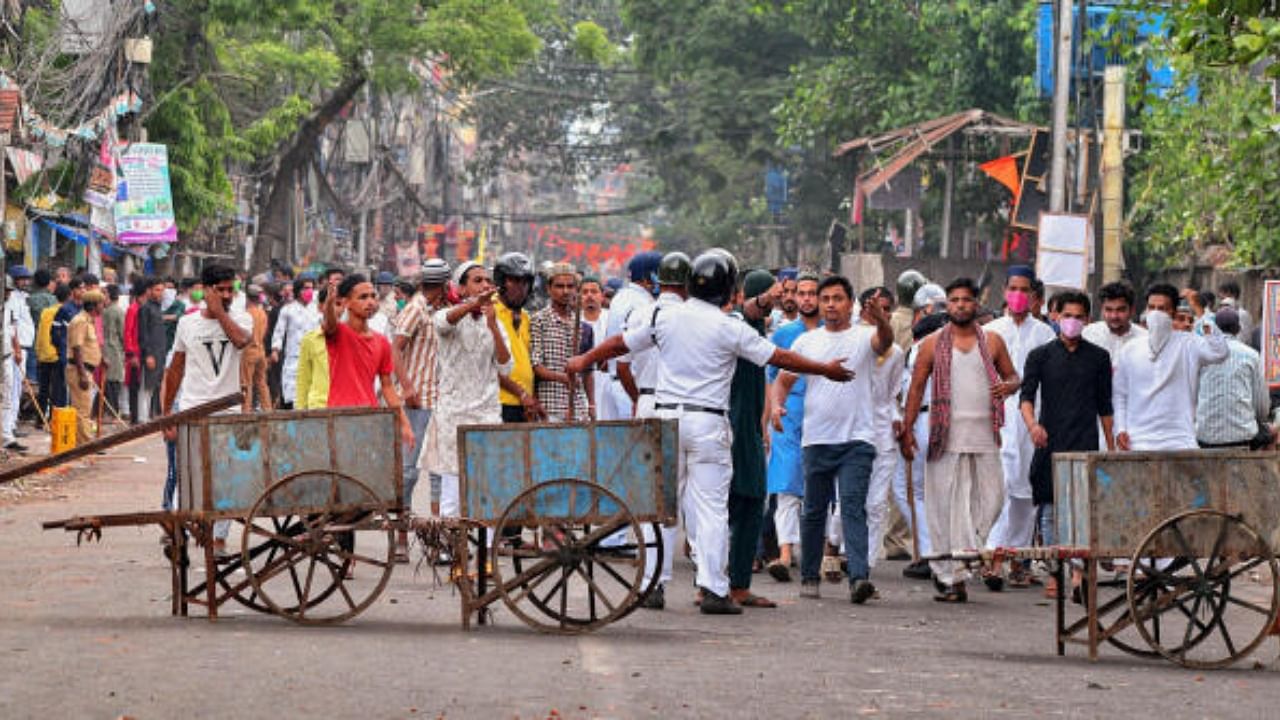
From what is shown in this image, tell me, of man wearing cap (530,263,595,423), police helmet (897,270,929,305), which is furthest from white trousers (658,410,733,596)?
police helmet (897,270,929,305)

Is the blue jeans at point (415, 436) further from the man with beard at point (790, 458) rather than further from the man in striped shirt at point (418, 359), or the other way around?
the man with beard at point (790, 458)

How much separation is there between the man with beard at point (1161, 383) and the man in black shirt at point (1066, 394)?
12cm

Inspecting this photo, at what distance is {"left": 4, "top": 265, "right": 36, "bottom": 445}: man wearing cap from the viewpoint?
21500 millimetres

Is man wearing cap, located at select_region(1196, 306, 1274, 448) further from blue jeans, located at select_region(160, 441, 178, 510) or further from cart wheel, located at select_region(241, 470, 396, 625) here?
blue jeans, located at select_region(160, 441, 178, 510)

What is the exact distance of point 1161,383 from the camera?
11.8 metres

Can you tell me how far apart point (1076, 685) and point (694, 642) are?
181cm

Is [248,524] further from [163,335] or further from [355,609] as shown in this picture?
[163,335]

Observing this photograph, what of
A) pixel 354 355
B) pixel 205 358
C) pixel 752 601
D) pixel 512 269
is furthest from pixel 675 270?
pixel 205 358

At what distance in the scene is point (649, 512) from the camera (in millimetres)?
9719

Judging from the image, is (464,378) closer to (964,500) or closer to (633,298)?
(633,298)

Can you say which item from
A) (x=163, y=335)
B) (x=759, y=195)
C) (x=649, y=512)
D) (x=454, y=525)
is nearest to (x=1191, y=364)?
(x=649, y=512)

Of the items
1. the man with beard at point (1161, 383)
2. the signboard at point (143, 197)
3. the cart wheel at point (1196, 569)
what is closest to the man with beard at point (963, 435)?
the man with beard at point (1161, 383)

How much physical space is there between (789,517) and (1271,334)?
6294mm

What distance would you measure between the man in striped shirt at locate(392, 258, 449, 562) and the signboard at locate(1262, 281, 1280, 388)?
7.42 meters
